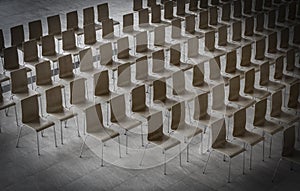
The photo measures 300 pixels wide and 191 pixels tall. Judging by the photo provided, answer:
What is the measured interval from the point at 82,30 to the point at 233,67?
10.9 feet

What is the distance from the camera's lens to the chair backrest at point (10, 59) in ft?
33.9

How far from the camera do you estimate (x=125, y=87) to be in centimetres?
1020

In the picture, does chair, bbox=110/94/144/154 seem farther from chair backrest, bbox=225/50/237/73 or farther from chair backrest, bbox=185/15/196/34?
chair backrest, bbox=185/15/196/34

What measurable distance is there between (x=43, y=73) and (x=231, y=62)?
347 centimetres

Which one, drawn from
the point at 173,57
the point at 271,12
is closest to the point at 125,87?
the point at 173,57

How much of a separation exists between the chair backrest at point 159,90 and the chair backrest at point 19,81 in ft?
7.13

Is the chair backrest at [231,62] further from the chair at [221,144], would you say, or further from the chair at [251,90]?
the chair at [221,144]

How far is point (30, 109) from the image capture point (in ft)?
29.3

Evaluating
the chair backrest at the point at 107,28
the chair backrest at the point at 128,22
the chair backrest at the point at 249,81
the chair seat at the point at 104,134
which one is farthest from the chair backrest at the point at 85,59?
the chair backrest at the point at 249,81

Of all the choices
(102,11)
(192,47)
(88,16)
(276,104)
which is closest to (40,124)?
(192,47)

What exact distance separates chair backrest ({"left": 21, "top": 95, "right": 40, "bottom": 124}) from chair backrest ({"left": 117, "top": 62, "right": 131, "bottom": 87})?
1.73m

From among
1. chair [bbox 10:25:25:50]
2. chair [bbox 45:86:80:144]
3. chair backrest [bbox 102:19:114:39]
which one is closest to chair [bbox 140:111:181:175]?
chair [bbox 45:86:80:144]

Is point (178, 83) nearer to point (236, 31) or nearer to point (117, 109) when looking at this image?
point (117, 109)

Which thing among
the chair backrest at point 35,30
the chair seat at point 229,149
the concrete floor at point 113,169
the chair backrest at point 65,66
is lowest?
the concrete floor at point 113,169
